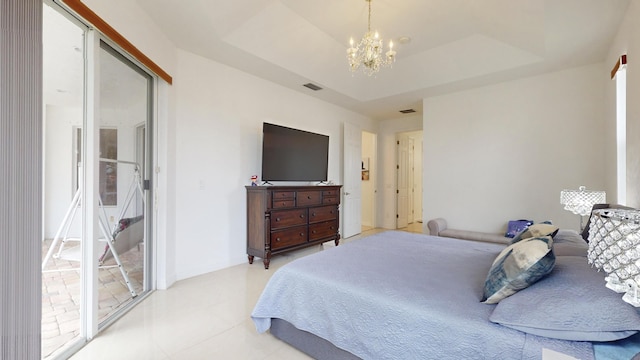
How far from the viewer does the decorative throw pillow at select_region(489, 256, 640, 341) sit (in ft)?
2.89

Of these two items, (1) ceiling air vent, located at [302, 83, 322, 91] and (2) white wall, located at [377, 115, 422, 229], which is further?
(2) white wall, located at [377, 115, 422, 229]

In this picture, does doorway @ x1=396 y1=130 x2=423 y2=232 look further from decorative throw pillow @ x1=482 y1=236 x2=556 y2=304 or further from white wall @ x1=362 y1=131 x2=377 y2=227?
decorative throw pillow @ x1=482 y1=236 x2=556 y2=304

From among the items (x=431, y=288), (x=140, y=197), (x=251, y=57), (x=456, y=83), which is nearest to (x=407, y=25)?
(x=456, y=83)

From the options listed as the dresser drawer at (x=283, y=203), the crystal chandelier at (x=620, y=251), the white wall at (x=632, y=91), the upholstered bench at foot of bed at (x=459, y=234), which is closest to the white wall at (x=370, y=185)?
the upholstered bench at foot of bed at (x=459, y=234)

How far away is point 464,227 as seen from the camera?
14.2 ft

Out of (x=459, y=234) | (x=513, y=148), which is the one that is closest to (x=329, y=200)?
(x=459, y=234)

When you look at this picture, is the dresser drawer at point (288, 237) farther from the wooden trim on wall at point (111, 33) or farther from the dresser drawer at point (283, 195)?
the wooden trim on wall at point (111, 33)

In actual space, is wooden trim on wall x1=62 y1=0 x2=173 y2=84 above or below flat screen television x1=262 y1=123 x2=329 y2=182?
above

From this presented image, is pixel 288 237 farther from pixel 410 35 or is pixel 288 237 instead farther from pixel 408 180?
pixel 408 180

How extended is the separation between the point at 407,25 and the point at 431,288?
3.11m

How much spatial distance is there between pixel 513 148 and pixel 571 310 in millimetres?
3668

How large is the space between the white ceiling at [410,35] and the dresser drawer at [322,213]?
1.95m

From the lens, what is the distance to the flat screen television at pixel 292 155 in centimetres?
367

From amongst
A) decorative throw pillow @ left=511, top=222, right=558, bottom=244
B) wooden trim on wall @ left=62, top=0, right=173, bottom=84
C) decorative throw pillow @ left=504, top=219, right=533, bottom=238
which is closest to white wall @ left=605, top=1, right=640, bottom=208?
decorative throw pillow @ left=511, top=222, right=558, bottom=244
